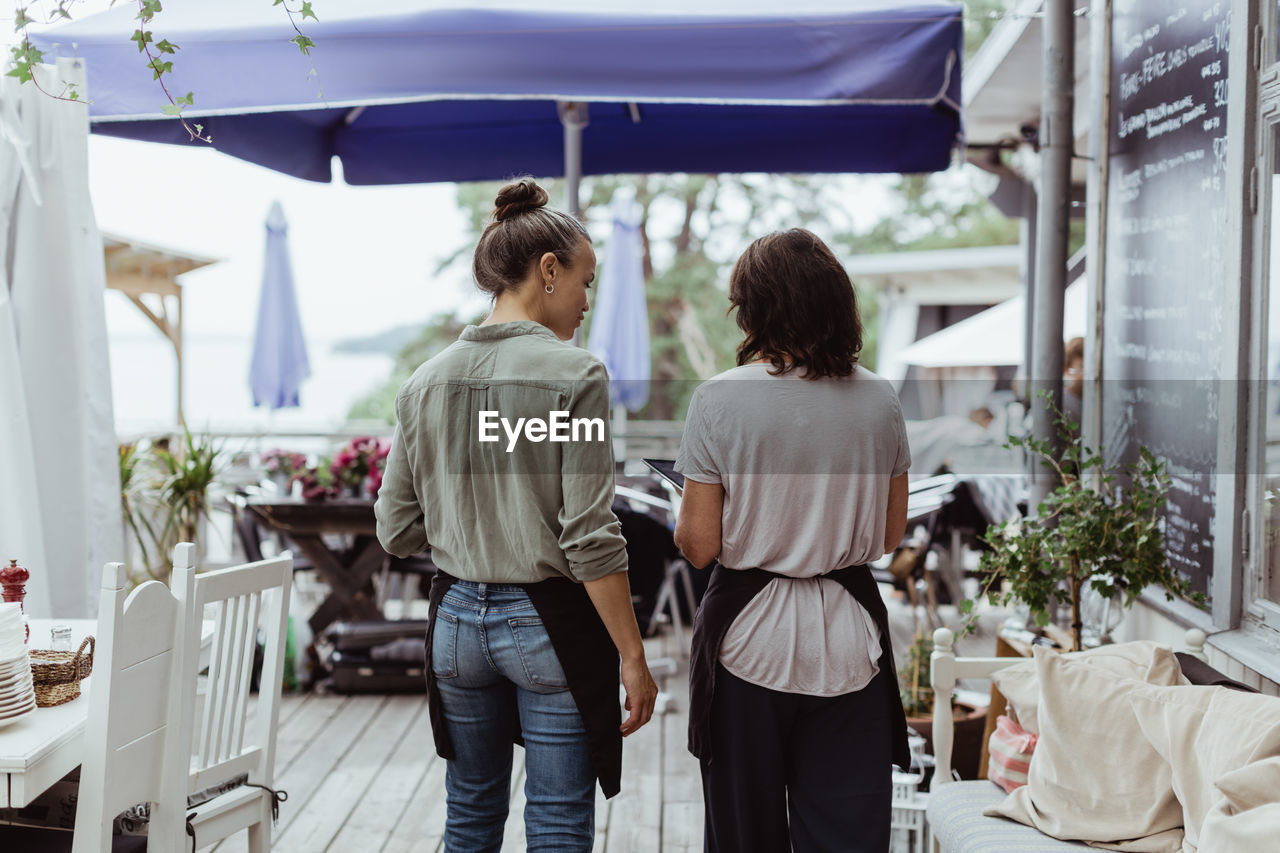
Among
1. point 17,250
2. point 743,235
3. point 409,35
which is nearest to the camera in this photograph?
point 17,250

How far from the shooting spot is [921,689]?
3.29 m

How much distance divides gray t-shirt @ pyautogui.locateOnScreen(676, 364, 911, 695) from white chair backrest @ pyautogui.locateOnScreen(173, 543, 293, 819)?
94cm

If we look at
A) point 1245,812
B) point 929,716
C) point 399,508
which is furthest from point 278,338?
point 1245,812

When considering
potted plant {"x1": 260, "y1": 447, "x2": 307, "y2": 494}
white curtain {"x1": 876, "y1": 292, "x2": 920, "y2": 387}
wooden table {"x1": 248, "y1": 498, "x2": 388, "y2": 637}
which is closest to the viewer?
wooden table {"x1": 248, "y1": 498, "x2": 388, "y2": 637}

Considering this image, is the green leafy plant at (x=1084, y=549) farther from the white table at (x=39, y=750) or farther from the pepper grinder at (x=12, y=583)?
the pepper grinder at (x=12, y=583)

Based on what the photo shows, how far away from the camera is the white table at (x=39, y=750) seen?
1.69 m

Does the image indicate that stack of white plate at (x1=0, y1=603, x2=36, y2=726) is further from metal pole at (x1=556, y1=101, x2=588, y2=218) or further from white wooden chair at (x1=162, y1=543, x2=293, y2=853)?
metal pole at (x1=556, y1=101, x2=588, y2=218)

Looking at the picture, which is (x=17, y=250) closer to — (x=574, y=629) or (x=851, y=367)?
(x=574, y=629)

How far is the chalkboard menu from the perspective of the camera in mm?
2701

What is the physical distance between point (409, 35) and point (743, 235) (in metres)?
12.4

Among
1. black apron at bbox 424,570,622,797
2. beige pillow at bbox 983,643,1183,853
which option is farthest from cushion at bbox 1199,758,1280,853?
black apron at bbox 424,570,622,797

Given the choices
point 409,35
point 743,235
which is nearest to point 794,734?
point 409,35

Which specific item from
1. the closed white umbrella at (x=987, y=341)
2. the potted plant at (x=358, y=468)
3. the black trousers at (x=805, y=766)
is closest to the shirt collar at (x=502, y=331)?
the black trousers at (x=805, y=766)

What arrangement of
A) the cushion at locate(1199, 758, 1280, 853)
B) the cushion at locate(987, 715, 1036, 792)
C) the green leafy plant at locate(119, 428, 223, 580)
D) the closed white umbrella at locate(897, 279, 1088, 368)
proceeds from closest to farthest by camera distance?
1. the cushion at locate(1199, 758, 1280, 853)
2. the cushion at locate(987, 715, 1036, 792)
3. the green leafy plant at locate(119, 428, 223, 580)
4. the closed white umbrella at locate(897, 279, 1088, 368)
